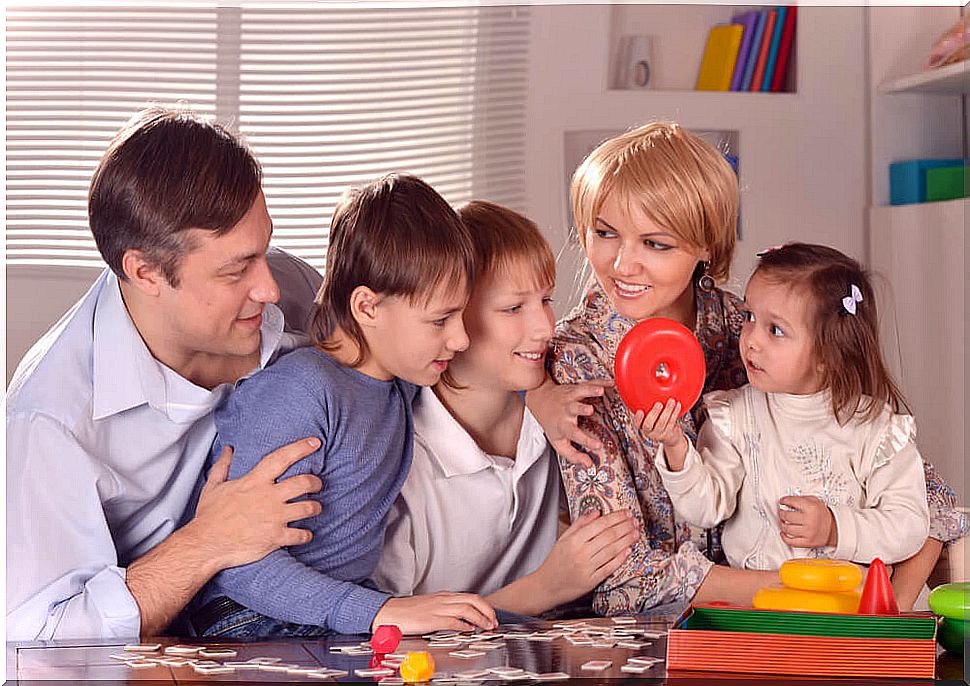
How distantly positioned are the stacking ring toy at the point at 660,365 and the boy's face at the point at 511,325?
14 centimetres

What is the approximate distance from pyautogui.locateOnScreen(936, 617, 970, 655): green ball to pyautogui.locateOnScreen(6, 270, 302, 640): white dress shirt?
3.18 ft

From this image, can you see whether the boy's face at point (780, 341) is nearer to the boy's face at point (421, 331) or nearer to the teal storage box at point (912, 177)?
the boy's face at point (421, 331)

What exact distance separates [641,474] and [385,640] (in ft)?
2.05

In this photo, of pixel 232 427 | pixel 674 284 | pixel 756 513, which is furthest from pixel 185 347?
pixel 756 513

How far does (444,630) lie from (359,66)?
225cm

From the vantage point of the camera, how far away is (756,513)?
1.77 m

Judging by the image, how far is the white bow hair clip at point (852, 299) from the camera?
1.70 meters

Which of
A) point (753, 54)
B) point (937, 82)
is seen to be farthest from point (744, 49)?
point (937, 82)

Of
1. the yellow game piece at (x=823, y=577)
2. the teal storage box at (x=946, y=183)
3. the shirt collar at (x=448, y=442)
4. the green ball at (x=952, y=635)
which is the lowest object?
the green ball at (x=952, y=635)

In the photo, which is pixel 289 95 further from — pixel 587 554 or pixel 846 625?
pixel 846 625

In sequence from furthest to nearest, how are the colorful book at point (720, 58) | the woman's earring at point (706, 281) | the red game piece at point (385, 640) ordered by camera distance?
the colorful book at point (720, 58) → the woman's earring at point (706, 281) → the red game piece at point (385, 640)

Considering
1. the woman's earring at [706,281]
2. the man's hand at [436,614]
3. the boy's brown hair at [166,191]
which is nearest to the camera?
the man's hand at [436,614]

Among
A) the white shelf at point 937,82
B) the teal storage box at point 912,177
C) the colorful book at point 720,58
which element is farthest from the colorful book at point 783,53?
the teal storage box at point 912,177

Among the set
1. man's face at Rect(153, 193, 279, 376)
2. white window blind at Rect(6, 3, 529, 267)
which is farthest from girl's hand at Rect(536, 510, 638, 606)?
white window blind at Rect(6, 3, 529, 267)
